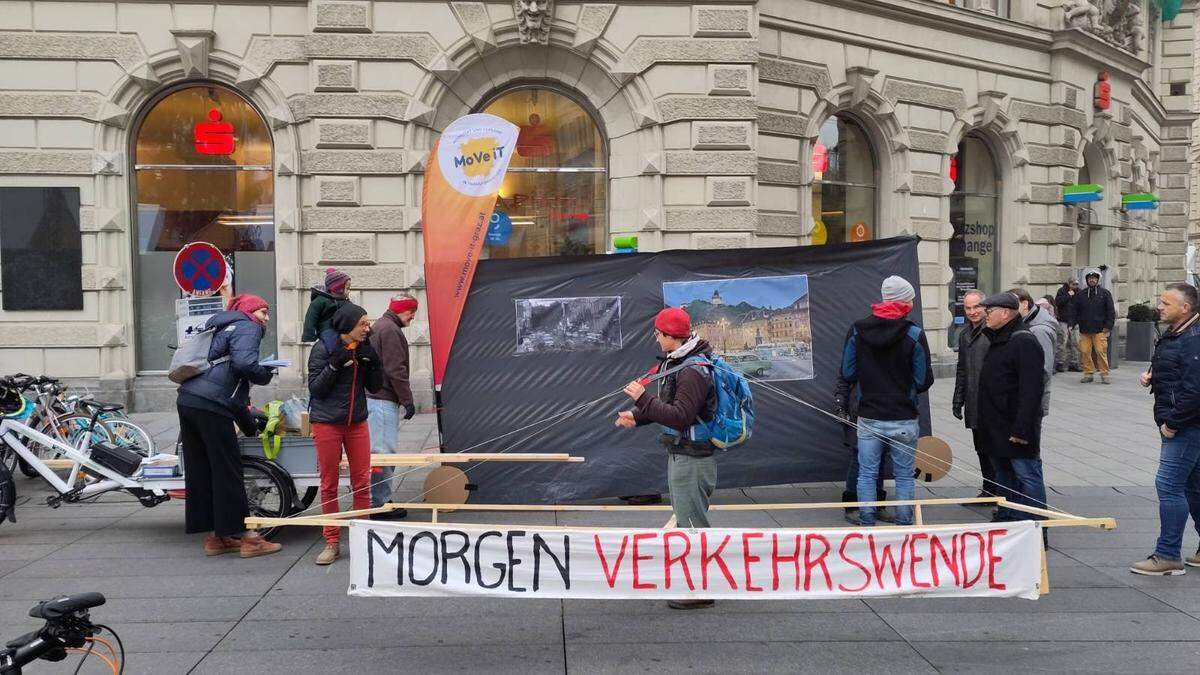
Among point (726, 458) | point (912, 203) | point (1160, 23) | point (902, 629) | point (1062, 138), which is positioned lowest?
point (902, 629)

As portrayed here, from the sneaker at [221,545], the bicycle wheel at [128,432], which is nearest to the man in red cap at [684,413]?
the sneaker at [221,545]

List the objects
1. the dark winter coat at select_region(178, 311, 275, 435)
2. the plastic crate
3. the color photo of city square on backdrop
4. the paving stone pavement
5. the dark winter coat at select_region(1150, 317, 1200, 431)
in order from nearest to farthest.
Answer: the paving stone pavement, the dark winter coat at select_region(1150, 317, 1200, 431), the dark winter coat at select_region(178, 311, 275, 435), the plastic crate, the color photo of city square on backdrop

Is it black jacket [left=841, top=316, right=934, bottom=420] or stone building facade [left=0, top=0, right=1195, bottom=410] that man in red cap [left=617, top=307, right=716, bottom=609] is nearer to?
black jacket [left=841, top=316, right=934, bottom=420]

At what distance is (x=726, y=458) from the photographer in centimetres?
820

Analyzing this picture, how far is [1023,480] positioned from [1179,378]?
1.30 metres

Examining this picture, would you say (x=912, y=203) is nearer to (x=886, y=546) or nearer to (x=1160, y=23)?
(x=886, y=546)

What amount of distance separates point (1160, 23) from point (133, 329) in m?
29.3

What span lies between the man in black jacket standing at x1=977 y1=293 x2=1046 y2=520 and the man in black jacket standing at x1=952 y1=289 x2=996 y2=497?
215mm

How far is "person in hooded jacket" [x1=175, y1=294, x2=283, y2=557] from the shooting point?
22.1ft

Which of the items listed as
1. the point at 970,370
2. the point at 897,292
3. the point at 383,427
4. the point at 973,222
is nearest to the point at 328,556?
the point at 383,427

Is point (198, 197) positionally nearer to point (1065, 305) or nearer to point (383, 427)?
point (383, 427)

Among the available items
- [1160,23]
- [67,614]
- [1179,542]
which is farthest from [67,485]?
[1160,23]

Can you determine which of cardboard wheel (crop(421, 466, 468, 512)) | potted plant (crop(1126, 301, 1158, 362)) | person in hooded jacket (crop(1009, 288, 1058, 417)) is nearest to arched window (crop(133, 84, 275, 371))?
→ cardboard wheel (crop(421, 466, 468, 512))

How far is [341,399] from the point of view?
6.77 m
